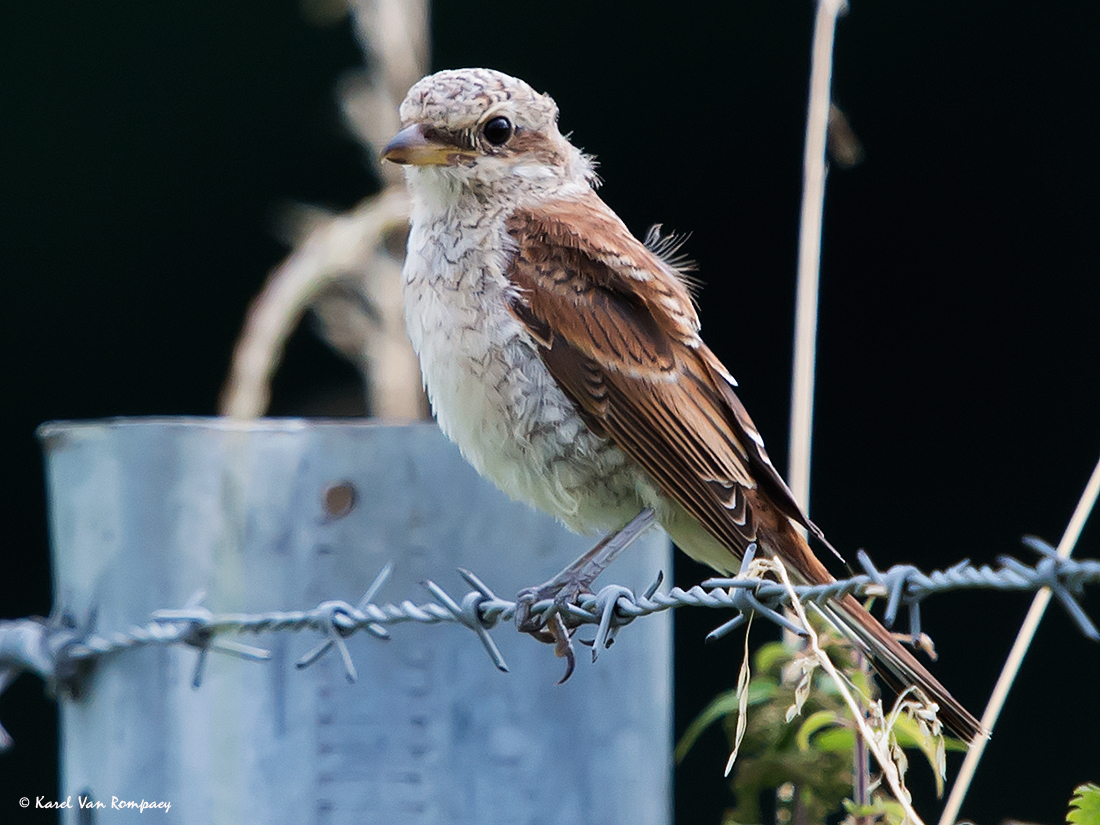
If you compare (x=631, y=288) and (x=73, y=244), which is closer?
(x=631, y=288)

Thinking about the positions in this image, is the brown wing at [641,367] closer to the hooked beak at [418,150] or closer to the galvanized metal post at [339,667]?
the hooked beak at [418,150]

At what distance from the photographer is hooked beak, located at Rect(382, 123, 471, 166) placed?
2586mm

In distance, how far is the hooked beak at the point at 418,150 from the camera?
8.48ft

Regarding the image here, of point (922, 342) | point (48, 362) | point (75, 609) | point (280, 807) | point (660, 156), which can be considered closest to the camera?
point (280, 807)

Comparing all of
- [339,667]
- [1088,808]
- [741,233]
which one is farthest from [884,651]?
[741,233]

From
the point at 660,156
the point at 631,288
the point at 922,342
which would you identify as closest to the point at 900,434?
the point at 922,342

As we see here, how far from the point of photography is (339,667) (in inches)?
81.2

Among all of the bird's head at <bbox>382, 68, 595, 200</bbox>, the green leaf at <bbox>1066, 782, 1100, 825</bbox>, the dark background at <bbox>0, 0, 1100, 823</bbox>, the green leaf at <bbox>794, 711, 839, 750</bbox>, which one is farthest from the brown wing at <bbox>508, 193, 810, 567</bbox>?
the dark background at <bbox>0, 0, 1100, 823</bbox>

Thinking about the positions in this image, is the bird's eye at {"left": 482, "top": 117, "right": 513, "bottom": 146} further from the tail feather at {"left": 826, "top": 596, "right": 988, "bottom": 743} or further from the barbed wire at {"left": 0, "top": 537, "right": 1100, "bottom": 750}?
the tail feather at {"left": 826, "top": 596, "right": 988, "bottom": 743}

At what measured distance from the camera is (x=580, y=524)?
2592 mm

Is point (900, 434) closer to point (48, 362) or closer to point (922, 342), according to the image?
point (922, 342)

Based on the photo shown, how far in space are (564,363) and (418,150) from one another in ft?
1.67

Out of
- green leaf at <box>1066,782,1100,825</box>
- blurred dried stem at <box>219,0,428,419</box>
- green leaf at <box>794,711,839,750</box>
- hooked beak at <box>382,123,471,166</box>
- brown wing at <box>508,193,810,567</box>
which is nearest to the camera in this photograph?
green leaf at <box>1066,782,1100,825</box>

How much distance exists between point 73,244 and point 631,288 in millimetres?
4051
